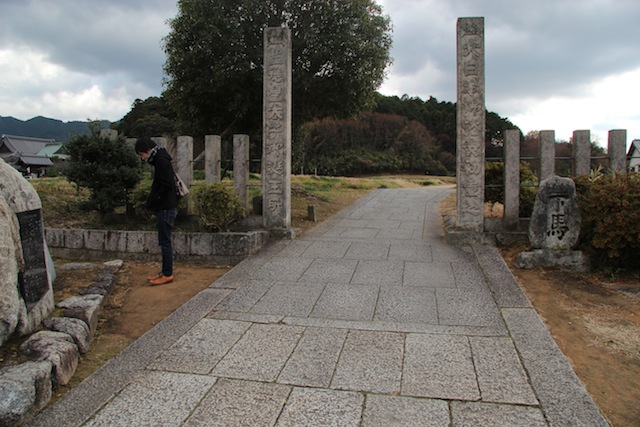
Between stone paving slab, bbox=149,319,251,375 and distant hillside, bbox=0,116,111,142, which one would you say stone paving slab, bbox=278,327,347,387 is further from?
distant hillside, bbox=0,116,111,142

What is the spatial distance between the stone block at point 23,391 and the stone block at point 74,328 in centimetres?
68

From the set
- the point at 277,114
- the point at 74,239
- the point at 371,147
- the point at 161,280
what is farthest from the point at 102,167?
the point at 371,147

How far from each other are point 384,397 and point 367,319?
142 centimetres

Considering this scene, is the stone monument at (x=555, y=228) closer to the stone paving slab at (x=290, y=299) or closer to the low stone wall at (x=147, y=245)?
the stone paving slab at (x=290, y=299)

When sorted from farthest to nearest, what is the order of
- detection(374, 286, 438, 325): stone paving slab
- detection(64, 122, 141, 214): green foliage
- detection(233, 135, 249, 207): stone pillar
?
detection(233, 135, 249, 207): stone pillar < detection(64, 122, 141, 214): green foliage < detection(374, 286, 438, 325): stone paving slab

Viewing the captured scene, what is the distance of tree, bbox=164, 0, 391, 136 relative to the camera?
1007 centimetres

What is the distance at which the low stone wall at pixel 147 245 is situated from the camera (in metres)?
6.83

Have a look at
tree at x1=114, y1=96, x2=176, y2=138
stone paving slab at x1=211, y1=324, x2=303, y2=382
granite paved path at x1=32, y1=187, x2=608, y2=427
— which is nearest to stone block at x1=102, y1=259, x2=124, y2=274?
granite paved path at x1=32, y1=187, x2=608, y2=427

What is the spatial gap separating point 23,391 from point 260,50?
29.7 feet

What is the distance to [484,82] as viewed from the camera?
7.23 m

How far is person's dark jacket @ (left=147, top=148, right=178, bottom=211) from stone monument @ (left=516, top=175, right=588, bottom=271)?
4.70 meters

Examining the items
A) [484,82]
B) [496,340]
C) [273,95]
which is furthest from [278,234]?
[496,340]

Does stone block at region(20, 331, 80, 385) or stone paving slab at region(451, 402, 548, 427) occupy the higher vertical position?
stone block at region(20, 331, 80, 385)

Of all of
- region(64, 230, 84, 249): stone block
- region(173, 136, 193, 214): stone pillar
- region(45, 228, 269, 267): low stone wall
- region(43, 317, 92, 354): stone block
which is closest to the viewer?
region(43, 317, 92, 354): stone block
